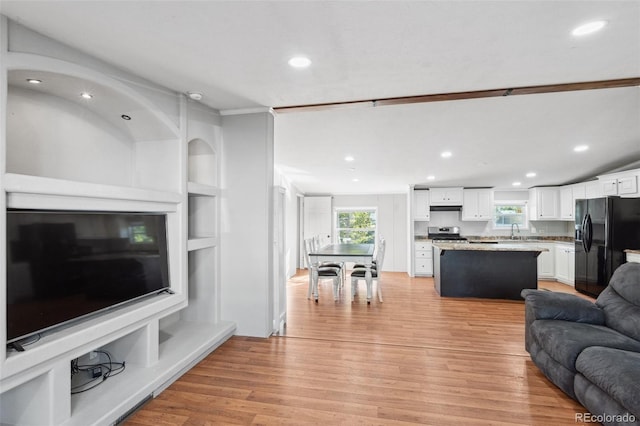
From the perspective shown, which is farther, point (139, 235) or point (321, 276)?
point (321, 276)

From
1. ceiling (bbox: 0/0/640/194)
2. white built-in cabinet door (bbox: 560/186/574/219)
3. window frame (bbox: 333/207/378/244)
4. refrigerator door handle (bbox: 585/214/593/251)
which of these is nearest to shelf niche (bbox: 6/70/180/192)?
ceiling (bbox: 0/0/640/194)

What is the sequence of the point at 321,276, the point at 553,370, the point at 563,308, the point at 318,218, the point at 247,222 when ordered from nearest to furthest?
the point at 553,370, the point at 563,308, the point at 247,222, the point at 321,276, the point at 318,218

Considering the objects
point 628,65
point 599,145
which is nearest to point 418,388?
point 628,65

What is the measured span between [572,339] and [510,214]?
596 centimetres

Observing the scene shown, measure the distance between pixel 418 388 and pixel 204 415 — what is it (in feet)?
5.15

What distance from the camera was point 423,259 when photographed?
7086 mm

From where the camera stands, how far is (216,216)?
3281 mm

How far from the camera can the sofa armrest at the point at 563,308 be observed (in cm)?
250

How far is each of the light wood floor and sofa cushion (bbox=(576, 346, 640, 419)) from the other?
0.36 m

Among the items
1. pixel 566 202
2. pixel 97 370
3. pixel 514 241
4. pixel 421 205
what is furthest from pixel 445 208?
pixel 97 370

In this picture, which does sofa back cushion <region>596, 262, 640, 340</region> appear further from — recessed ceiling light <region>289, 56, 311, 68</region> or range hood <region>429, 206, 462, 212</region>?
range hood <region>429, 206, 462, 212</region>

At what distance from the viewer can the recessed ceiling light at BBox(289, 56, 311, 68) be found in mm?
2129

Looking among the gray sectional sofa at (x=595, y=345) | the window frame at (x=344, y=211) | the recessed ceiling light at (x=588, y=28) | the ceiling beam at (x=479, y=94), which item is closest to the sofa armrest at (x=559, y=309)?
the gray sectional sofa at (x=595, y=345)

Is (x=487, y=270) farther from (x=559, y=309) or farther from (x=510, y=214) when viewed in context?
(x=510, y=214)
